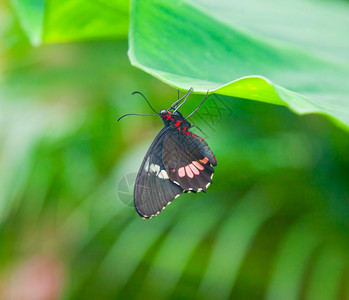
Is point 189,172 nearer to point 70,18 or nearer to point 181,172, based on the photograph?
point 181,172

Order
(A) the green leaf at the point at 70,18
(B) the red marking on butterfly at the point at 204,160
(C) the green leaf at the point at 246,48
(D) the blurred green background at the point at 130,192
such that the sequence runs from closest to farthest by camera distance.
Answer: (C) the green leaf at the point at 246,48, (B) the red marking on butterfly at the point at 204,160, (A) the green leaf at the point at 70,18, (D) the blurred green background at the point at 130,192

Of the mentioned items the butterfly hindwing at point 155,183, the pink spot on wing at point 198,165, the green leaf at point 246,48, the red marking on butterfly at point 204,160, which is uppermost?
the green leaf at point 246,48

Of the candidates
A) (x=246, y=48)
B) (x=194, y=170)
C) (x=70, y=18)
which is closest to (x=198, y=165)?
(x=194, y=170)

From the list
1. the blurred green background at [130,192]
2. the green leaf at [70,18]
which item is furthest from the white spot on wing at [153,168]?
the green leaf at [70,18]

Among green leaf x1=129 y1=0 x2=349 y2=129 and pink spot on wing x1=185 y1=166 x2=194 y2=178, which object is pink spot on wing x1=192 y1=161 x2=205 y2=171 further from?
green leaf x1=129 y1=0 x2=349 y2=129

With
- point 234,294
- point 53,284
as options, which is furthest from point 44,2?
point 53,284

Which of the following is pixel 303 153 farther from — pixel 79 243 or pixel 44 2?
pixel 79 243

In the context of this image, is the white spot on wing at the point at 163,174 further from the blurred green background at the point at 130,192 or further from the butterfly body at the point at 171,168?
the blurred green background at the point at 130,192
